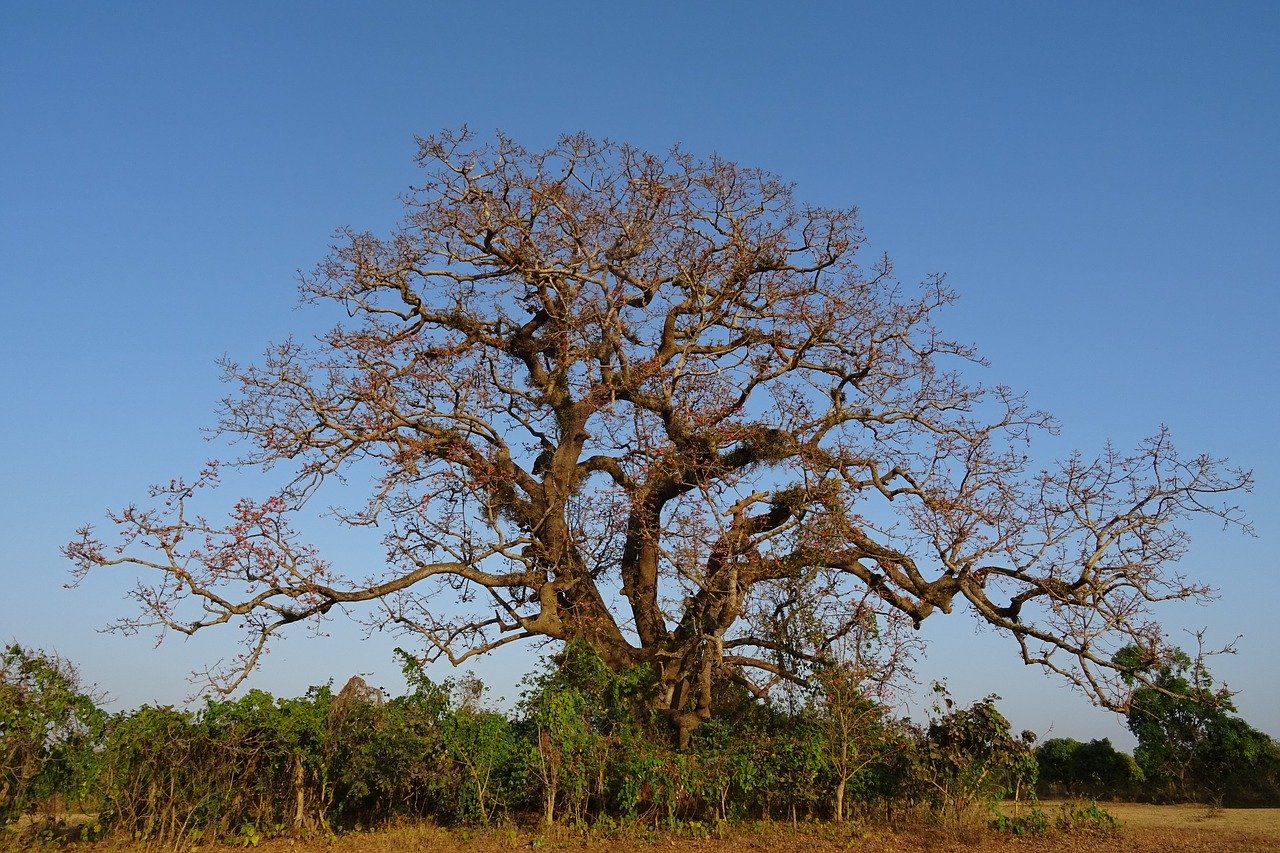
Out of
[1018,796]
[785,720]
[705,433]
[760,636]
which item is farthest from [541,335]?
[1018,796]

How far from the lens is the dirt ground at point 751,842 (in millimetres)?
10523

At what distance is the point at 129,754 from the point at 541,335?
8.41 m

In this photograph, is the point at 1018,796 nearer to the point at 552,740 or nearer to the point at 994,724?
the point at 994,724

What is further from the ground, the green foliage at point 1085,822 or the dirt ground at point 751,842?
the green foliage at point 1085,822

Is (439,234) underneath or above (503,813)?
above

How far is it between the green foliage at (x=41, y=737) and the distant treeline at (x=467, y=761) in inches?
0.8

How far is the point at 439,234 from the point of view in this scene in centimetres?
1490

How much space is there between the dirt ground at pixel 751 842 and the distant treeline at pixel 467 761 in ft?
1.02

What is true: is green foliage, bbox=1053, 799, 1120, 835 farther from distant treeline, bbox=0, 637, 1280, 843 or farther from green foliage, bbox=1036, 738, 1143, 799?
green foliage, bbox=1036, 738, 1143, 799

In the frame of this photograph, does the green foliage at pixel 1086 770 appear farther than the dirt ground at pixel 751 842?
Yes

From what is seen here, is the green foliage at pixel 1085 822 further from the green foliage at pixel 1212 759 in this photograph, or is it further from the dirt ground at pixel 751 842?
the green foliage at pixel 1212 759

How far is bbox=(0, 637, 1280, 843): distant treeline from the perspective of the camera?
1064 cm

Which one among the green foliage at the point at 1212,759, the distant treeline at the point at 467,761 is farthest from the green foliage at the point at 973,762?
the green foliage at the point at 1212,759

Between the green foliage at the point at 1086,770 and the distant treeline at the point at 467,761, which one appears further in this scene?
the green foliage at the point at 1086,770
